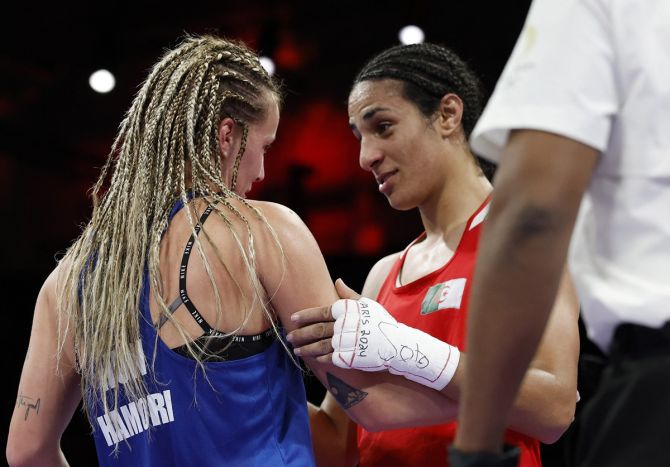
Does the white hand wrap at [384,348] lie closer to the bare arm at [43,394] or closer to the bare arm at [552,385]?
the bare arm at [552,385]

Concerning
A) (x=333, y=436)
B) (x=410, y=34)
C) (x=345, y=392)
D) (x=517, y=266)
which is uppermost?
(x=410, y=34)

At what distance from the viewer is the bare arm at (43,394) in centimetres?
155

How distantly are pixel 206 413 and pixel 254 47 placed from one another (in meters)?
4.41

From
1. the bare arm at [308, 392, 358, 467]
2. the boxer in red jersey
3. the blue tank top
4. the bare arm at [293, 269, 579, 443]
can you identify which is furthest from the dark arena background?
the blue tank top

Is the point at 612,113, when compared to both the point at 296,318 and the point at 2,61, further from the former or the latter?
the point at 2,61

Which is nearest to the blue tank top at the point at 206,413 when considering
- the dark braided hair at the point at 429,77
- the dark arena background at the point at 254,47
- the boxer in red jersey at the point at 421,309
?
the boxer in red jersey at the point at 421,309

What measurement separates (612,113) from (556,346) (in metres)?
0.84

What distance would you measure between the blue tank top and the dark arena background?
3819mm

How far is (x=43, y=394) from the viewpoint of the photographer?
155 centimetres

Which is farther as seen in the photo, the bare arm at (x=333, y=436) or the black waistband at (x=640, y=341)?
the bare arm at (x=333, y=436)

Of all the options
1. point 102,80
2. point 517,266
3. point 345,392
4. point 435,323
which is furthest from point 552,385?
point 102,80

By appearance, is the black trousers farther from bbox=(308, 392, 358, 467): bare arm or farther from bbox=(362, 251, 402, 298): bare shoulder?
bbox=(362, 251, 402, 298): bare shoulder

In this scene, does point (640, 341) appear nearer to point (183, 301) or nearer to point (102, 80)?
point (183, 301)

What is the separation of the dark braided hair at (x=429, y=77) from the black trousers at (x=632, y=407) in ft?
4.38
